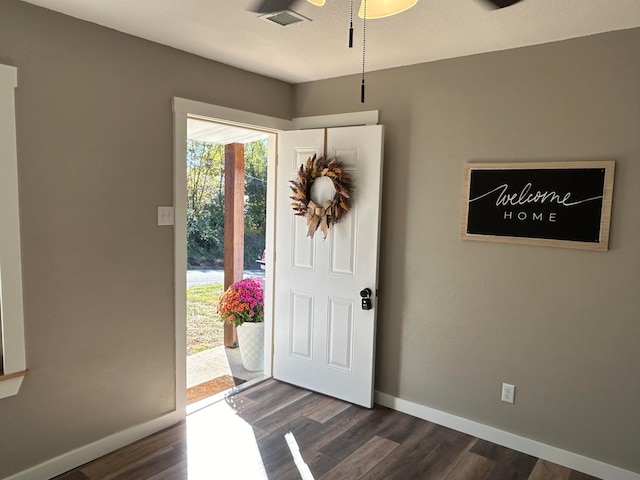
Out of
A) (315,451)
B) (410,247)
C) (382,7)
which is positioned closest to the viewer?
(382,7)

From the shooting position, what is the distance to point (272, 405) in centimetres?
321

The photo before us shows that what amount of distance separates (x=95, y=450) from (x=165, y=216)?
137 centimetres

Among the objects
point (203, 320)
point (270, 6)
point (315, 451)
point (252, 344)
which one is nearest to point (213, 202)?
point (203, 320)

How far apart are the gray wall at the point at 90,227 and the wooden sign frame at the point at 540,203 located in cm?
186

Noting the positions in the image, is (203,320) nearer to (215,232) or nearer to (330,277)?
(215,232)

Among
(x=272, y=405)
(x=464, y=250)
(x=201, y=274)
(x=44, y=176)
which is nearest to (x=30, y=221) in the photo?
(x=44, y=176)

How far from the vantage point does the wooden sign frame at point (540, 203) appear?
234 centimetres

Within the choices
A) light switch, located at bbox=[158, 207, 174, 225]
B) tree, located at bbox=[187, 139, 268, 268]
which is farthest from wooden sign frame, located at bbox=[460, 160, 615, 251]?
tree, located at bbox=[187, 139, 268, 268]

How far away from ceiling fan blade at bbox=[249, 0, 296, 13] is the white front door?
3.79 feet

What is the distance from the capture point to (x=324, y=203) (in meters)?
3.17

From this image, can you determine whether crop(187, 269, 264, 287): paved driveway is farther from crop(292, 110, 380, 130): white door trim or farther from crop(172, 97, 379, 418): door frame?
crop(172, 97, 379, 418): door frame

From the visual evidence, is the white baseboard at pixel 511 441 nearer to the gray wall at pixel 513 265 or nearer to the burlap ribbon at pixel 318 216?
the gray wall at pixel 513 265

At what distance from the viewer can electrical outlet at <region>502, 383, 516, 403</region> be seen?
105 inches

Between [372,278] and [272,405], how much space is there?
117 centimetres
